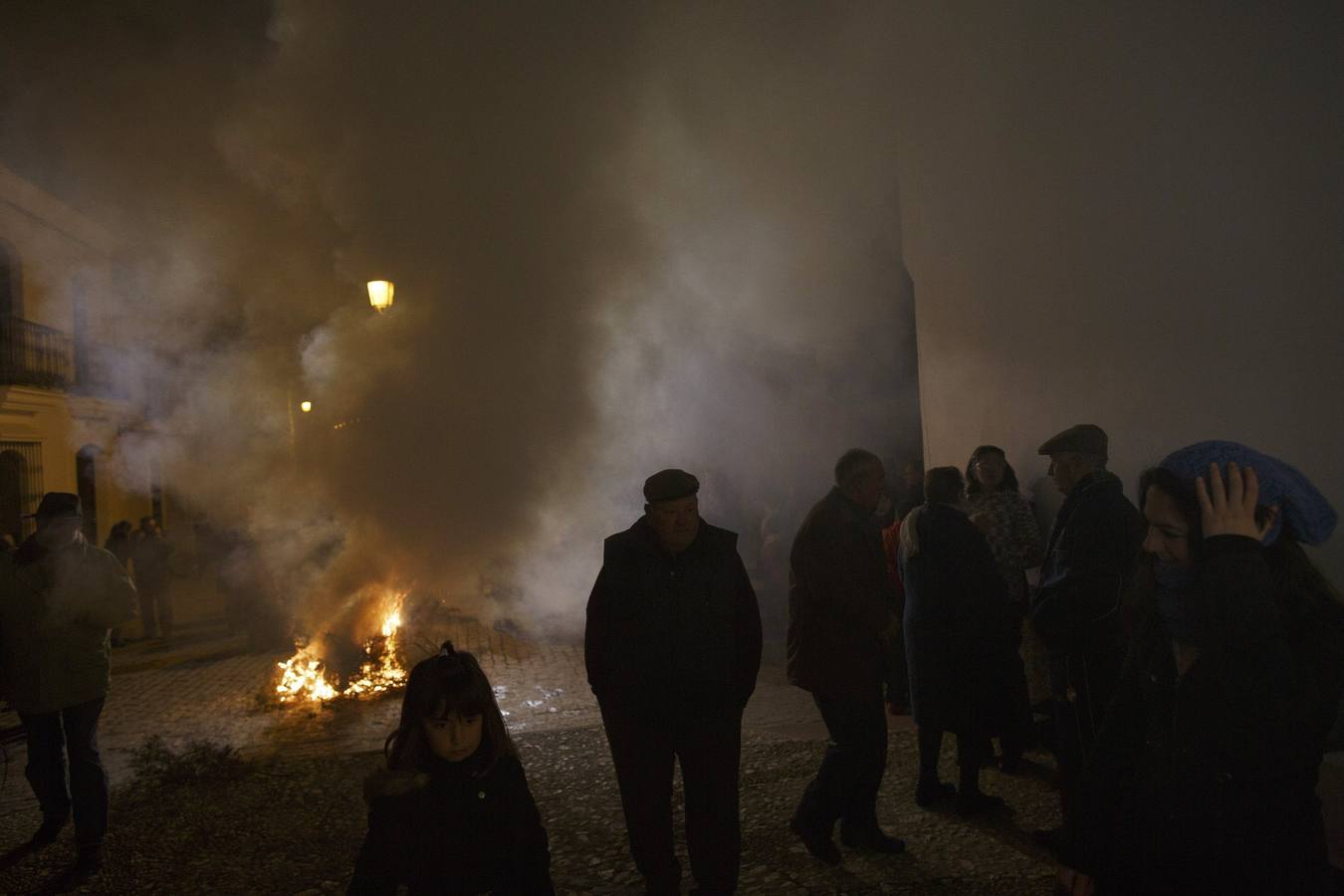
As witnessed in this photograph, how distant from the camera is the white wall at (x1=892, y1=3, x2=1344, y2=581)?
11.8ft

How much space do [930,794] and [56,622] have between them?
4081mm

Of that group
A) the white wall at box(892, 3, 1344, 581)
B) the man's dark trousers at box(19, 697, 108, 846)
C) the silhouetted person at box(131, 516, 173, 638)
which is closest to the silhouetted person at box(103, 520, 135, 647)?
the silhouetted person at box(131, 516, 173, 638)

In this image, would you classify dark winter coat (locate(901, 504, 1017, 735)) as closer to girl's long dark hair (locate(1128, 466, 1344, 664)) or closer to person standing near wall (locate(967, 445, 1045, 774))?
person standing near wall (locate(967, 445, 1045, 774))

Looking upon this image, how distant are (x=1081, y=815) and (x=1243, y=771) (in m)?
0.34

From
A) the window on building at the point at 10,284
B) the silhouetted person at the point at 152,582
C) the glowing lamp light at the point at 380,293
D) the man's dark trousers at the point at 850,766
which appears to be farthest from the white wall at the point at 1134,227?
the window on building at the point at 10,284

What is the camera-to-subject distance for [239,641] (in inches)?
372

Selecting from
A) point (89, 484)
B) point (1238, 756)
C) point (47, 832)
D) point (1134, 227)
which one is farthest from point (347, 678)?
point (89, 484)

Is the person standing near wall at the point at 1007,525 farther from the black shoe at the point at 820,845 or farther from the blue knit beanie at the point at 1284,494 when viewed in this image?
the blue knit beanie at the point at 1284,494

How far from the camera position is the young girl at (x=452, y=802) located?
194 centimetres

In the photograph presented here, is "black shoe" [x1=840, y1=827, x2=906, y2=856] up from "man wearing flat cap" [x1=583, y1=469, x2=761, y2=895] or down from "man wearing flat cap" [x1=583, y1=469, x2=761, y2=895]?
down

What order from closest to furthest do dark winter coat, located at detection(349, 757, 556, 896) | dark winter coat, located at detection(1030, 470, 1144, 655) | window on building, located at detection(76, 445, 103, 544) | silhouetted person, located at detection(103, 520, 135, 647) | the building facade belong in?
1. dark winter coat, located at detection(349, 757, 556, 896)
2. dark winter coat, located at detection(1030, 470, 1144, 655)
3. silhouetted person, located at detection(103, 520, 135, 647)
4. the building facade
5. window on building, located at detection(76, 445, 103, 544)

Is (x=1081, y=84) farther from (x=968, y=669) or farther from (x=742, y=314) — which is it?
(x=742, y=314)

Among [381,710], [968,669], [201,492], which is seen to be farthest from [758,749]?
[201,492]

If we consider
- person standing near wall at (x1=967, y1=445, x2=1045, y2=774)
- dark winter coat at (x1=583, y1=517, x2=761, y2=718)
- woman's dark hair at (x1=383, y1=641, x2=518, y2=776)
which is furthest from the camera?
person standing near wall at (x1=967, y1=445, x2=1045, y2=774)
